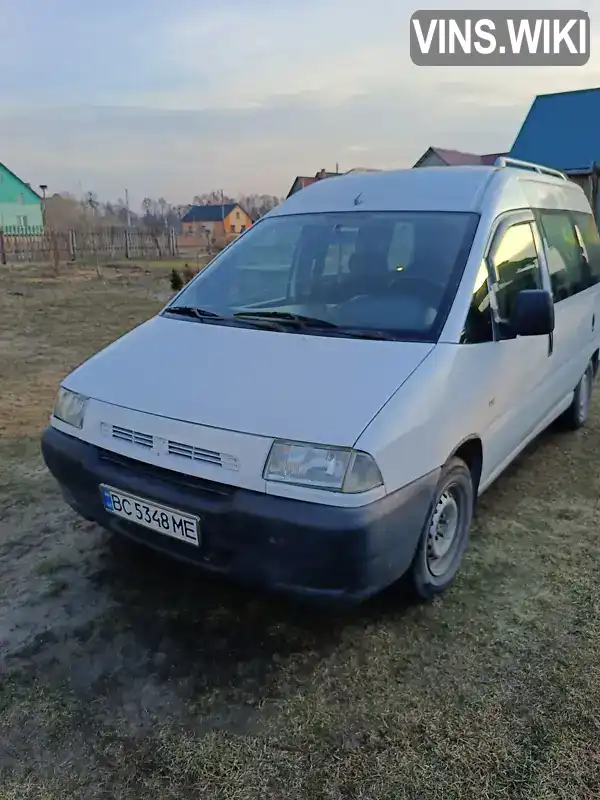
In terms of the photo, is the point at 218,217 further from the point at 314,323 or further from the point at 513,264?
the point at 314,323

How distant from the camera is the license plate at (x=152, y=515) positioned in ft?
8.04

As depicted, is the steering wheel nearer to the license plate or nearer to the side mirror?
the side mirror

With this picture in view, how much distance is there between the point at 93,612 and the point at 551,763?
195 cm

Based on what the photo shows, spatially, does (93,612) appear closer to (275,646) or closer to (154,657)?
(154,657)

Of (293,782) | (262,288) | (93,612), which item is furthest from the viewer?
(262,288)

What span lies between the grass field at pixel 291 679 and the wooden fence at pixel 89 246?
23590 millimetres

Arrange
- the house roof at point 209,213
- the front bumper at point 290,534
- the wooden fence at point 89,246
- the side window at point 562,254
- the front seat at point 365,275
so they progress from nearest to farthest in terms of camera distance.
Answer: the front bumper at point 290,534 < the front seat at point 365,275 < the side window at point 562,254 < the wooden fence at point 89,246 < the house roof at point 209,213

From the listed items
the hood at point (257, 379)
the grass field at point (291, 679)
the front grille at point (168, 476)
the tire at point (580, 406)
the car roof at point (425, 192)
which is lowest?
the grass field at point (291, 679)

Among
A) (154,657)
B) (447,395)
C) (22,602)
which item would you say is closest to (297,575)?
(154,657)

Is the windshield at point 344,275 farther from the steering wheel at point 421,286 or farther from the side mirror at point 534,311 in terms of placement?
the side mirror at point 534,311

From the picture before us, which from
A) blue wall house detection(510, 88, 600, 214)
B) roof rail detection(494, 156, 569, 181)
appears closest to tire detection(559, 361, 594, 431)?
roof rail detection(494, 156, 569, 181)

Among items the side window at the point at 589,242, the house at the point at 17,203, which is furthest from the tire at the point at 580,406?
the house at the point at 17,203

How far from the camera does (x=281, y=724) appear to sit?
2.26 m

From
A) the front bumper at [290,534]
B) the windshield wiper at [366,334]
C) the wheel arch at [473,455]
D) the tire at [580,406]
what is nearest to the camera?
the front bumper at [290,534]
